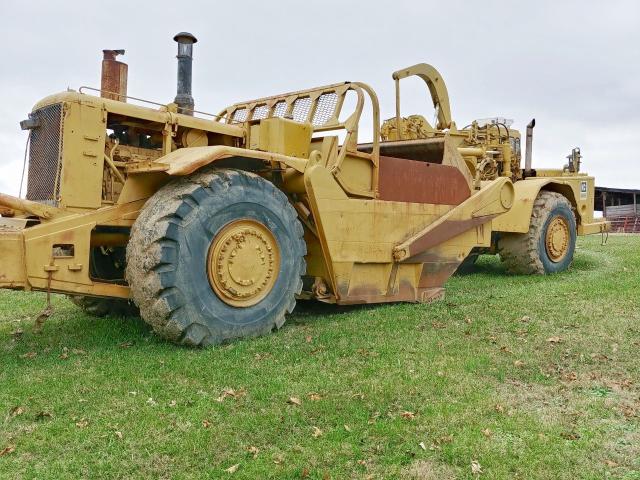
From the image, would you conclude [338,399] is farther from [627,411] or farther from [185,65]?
[185,65]

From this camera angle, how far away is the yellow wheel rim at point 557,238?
450 inches

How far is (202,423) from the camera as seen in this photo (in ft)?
13.4

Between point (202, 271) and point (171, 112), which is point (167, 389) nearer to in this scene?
point (202, 271)

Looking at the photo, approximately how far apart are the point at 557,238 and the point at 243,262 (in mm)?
7540

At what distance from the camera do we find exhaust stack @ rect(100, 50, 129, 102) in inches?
297

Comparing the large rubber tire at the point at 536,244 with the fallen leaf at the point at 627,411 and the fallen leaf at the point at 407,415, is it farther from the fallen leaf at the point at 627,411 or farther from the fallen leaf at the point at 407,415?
the fallen leaf at the point at 407,415

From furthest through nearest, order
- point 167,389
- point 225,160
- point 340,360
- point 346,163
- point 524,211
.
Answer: point 524,211
point 346,163
point 225,160
point 340,360
point 167,389

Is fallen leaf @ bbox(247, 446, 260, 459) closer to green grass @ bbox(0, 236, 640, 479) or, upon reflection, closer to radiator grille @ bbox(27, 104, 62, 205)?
green grass @ bbox(0, 236, 640, 479)

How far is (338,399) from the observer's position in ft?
14.6

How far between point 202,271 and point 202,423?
6.17 ft

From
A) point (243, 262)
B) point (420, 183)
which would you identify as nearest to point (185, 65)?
point (420, 183)

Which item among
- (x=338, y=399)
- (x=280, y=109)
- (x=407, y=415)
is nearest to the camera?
(x=407, y=415)

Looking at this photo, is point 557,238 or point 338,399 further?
point 557,238

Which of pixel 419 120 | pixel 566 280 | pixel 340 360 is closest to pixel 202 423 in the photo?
pixel 340 360
